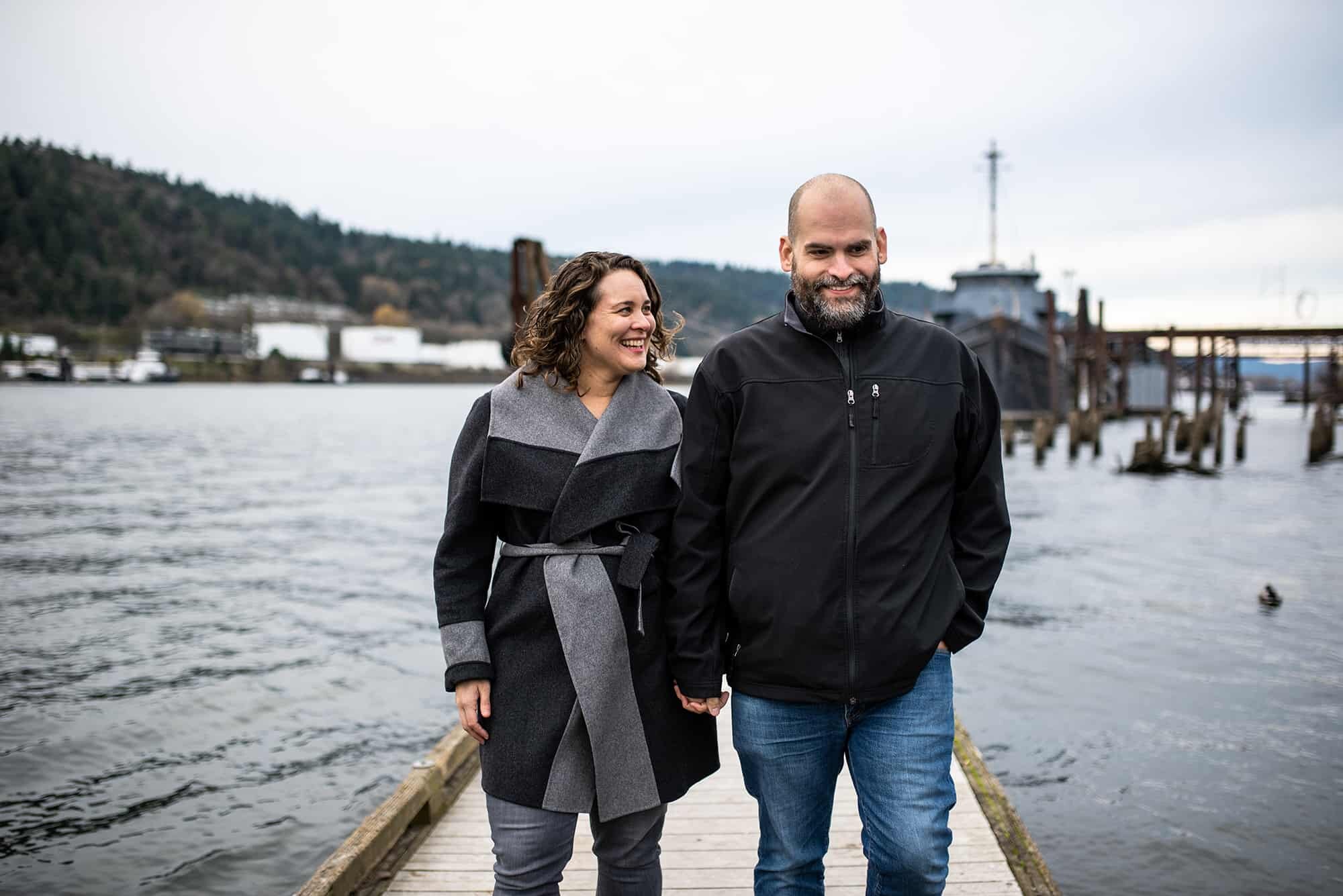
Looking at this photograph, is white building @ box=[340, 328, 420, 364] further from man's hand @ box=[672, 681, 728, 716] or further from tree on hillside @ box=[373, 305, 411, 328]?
man's hand @ box=[672, 681, 728, 716]

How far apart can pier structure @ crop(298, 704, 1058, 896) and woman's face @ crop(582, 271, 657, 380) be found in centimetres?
A: 249

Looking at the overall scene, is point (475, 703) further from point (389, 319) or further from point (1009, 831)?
point (389, 319)

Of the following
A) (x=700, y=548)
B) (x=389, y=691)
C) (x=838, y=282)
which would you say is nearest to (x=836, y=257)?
(x=838, y=282)

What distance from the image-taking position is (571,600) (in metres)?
2.86

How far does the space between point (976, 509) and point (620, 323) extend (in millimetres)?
1140

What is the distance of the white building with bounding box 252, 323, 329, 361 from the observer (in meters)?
153

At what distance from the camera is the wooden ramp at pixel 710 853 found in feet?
14.4

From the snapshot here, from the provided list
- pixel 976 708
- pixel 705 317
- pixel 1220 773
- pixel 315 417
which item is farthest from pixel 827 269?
pixel 705 317

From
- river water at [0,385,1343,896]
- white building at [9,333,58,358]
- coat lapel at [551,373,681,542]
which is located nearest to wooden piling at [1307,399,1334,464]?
river water at [0,385,1343,896]

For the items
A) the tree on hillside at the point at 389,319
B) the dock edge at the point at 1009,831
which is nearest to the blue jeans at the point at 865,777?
the dock edge at the point at 1009,831

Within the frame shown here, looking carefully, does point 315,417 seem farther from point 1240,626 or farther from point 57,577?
point 1240,626

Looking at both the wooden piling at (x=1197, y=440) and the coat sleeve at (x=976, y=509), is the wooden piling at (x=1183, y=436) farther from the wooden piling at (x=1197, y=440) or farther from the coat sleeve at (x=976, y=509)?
the coat sleeve at (x=976, y=509)

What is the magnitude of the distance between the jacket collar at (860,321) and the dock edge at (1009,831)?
2.66m

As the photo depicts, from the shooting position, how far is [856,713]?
2857mm
